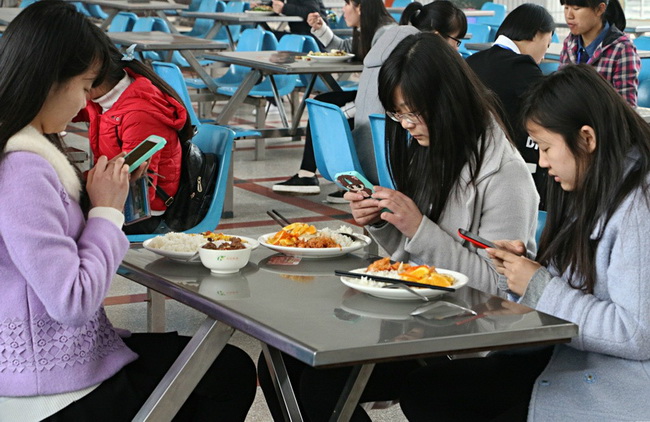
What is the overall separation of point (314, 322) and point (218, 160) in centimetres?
197

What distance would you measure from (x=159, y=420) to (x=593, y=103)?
0.99 m

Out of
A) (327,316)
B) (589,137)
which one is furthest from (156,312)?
(589,137)

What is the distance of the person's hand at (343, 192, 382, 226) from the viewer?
2291 mm

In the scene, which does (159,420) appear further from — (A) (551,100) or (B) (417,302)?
(A) (551,100)

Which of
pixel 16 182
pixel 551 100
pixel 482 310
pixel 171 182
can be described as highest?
pixel 551 100

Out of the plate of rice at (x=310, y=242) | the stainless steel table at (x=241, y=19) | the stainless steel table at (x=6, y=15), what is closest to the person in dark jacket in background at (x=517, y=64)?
the plate of rice at (x=310, y=242)

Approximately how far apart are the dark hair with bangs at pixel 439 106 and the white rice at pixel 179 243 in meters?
0.57

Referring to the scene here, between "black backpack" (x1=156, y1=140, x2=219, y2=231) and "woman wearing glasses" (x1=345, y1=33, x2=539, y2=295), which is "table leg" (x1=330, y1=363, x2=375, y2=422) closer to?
"woman wearing glasses" (x1=345, y1=33, x2=539, y2=295)

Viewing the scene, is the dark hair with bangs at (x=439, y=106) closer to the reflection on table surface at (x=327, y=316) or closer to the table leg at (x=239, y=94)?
the reflection on table surface at (x=327, y=316)

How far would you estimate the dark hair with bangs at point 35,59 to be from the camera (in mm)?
1699

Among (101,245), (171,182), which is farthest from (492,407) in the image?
(171,182)

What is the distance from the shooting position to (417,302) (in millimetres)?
1768

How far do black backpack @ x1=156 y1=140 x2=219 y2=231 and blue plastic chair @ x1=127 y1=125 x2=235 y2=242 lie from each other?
0.07 feet

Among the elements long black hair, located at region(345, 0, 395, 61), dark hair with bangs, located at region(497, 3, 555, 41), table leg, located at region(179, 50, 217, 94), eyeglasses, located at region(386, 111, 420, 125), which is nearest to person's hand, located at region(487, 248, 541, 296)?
eyeglasses, located at region(386, 111, 420, 125)
